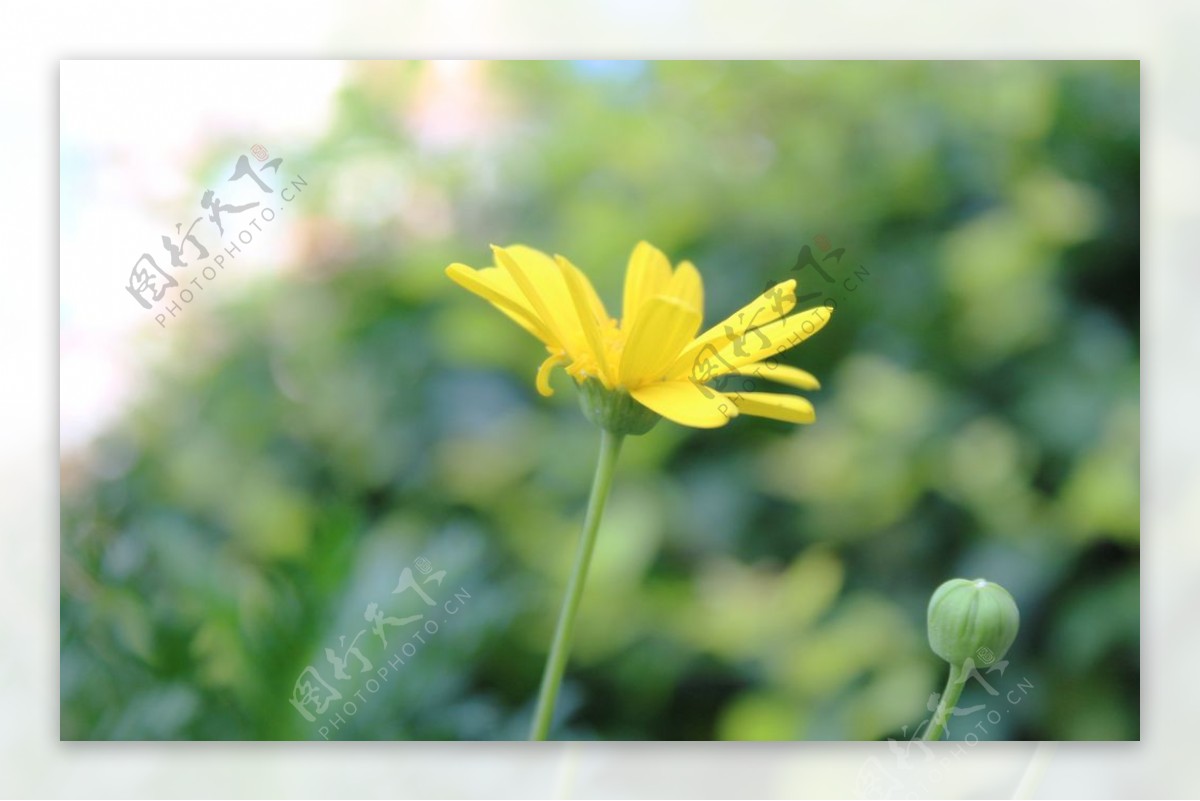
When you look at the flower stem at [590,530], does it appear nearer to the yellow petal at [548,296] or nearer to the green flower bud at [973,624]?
the yellow petal at [548,296]

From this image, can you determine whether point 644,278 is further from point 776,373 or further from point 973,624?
point 973,624

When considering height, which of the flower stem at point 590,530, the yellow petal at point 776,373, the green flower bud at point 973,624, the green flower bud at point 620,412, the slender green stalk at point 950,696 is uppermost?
the yellow petal at point 776,373

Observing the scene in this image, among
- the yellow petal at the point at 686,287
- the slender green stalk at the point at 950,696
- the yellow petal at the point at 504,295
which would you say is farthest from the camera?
the yellow petal at the point at 686,287

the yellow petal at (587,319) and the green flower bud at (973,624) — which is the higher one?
the yellow petal at (587,319)

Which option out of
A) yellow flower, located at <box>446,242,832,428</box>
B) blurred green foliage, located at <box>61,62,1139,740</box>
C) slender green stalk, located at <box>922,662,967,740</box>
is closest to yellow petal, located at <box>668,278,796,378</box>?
yellow flower, located at <box>446,242,832,428</box>

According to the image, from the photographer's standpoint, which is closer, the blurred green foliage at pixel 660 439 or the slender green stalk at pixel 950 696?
the slender green stalk at pixel 950 696

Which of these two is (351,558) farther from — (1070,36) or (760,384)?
(1070,36)

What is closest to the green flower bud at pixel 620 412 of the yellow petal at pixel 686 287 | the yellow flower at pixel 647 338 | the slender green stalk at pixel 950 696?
the yellow flower at pixel 647 338
